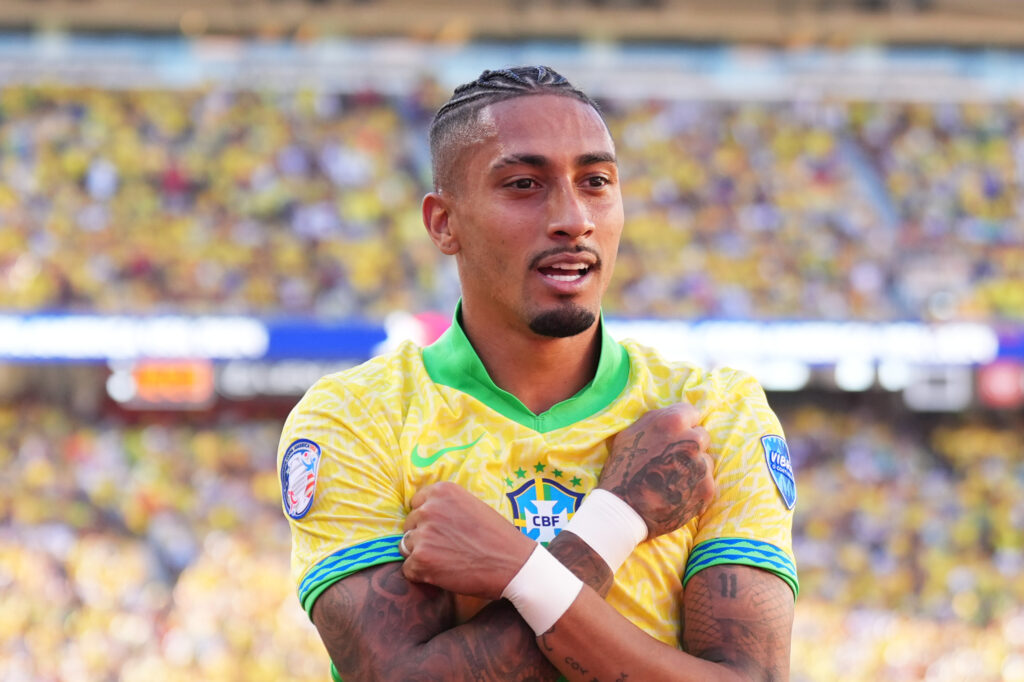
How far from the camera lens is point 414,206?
18078 millimetres

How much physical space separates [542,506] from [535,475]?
0.06 metres

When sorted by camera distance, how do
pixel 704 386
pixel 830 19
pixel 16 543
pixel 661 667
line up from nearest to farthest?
pixel 661 667, pixel 704 386, pixel 16 543, pixel 830 19

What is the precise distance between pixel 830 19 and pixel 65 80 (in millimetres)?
12856

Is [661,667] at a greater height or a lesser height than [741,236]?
lesser

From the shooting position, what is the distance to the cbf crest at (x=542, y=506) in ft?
7.50

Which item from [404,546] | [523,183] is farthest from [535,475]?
[523,183]

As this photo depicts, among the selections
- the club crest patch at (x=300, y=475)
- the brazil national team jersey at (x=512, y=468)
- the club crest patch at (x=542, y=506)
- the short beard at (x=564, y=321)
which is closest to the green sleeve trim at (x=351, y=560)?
the brazil national team jersey at (x=512, y=468)

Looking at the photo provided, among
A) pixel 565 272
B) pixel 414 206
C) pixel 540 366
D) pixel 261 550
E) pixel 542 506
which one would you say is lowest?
pixel 542 506

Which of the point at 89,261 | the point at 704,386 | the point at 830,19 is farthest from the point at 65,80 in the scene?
the point at 704,386

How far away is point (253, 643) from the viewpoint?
12.0 m

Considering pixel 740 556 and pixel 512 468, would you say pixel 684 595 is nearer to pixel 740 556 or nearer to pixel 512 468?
pixel 740 556

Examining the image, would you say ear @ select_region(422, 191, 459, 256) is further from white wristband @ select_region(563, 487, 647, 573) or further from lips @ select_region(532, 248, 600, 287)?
white wristband @ select_region(563, 487, 647, 573)

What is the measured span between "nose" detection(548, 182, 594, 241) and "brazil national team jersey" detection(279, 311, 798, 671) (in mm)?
295

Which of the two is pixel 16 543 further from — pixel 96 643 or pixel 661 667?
pixel 661 667
